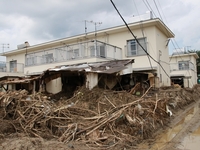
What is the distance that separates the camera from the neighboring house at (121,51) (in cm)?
1575

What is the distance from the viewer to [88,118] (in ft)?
22.3

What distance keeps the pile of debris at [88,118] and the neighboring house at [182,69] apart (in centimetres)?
1891

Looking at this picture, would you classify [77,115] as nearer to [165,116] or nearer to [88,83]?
[88,83]

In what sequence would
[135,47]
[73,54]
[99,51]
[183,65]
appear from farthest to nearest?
[183,65] < [135,47] < [73,54] < [99,51]

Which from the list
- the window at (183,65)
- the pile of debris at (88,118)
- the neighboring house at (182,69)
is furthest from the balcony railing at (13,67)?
the window at (183,65)

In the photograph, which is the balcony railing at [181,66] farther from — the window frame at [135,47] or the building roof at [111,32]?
the window frame at [135,47]

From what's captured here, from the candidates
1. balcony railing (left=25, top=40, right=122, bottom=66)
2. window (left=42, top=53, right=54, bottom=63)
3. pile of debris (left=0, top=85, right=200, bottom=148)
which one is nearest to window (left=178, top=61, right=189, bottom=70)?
balcony railing (left=25, top=40, right=122, bottom=66)

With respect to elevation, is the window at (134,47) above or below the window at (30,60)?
above

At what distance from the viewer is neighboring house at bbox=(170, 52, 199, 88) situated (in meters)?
26.4

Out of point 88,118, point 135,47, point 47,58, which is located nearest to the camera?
point 88,118

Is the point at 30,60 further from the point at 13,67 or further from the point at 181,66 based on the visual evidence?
the point at 181,66

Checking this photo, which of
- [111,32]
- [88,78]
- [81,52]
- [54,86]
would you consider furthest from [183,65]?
[88,78]

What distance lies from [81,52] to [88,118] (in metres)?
10.0

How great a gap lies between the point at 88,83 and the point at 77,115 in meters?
2.79
